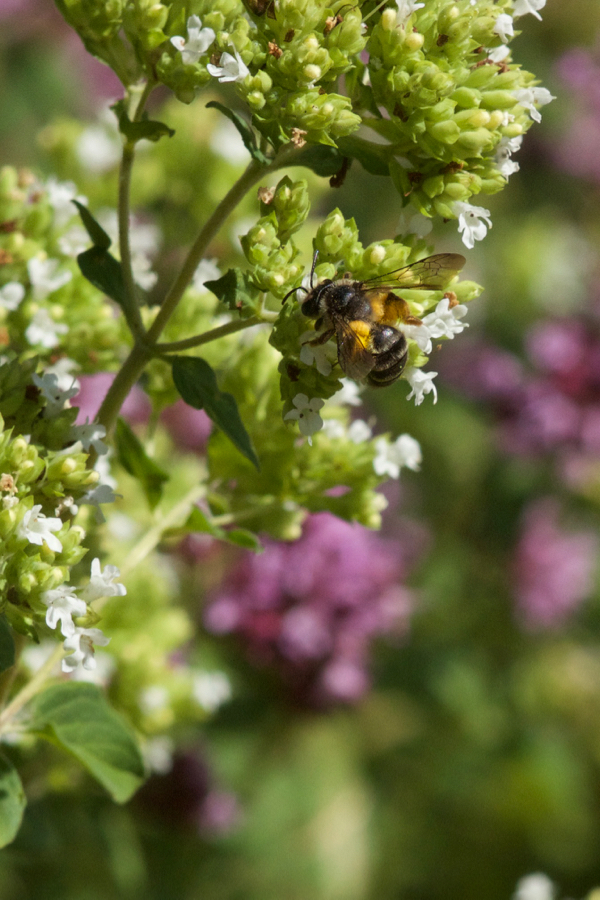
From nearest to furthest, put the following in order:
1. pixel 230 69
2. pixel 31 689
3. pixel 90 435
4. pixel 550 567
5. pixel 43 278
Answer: pixel 230 69, pixel 90 435, pixel 31 689, pixel 43 278, pixel 550 567

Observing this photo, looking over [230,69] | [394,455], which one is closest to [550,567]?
[394,455]

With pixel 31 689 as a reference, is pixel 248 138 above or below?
above

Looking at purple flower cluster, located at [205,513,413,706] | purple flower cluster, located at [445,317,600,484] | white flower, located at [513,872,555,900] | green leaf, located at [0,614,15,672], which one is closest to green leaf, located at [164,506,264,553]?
green leaf, located at [0,614,15,672]

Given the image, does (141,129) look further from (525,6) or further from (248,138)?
(525,6)

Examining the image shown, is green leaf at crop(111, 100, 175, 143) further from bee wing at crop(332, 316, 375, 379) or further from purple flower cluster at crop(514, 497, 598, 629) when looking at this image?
purple flower cluster at crop(514, 497, 598, 629)

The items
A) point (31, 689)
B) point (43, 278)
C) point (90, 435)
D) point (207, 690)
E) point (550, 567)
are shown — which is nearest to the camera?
point (90, 435)

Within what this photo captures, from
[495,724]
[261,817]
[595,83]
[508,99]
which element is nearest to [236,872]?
[261,817]
